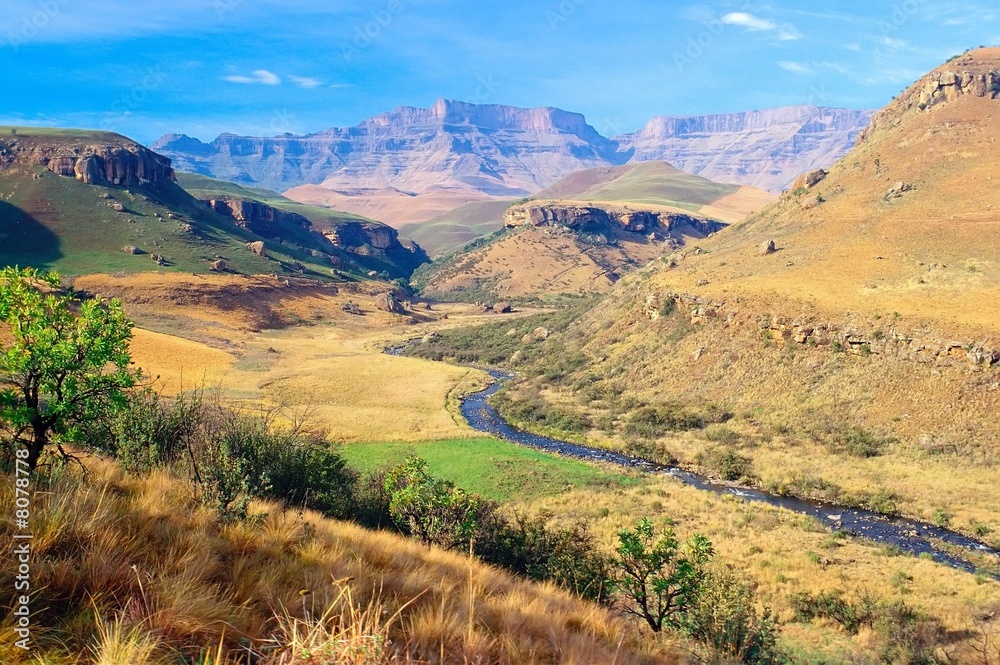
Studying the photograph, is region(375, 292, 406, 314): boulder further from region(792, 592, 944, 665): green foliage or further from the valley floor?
region(792, 592, 944, 665): green foliage

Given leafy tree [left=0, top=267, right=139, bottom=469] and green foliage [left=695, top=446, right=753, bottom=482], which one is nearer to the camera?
leafy tree [left=0, top=267, right=139, bottom=469]

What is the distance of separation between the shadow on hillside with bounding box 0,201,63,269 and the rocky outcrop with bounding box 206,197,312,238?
51.5 meters

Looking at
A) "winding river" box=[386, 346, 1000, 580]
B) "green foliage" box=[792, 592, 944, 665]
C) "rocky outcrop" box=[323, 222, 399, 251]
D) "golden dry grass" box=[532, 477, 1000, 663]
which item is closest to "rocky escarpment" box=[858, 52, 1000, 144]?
Result: "winding river" box=[386, 346, 1000, 580]

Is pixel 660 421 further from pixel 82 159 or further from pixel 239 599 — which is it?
pixel 82 159

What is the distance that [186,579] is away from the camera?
13.9ft

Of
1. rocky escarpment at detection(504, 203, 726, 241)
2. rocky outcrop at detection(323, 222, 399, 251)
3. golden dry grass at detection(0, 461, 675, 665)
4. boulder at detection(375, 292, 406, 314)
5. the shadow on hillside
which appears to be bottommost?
boulder at detection(375, 292, 406, 314)

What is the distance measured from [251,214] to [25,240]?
64.3 metres

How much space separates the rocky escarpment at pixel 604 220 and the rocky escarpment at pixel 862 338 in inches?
4115

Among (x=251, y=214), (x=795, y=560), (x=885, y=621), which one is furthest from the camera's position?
(x=251, y=214)

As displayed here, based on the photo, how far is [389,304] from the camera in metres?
99.5

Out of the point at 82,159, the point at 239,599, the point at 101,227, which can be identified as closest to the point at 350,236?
the point at 82,159

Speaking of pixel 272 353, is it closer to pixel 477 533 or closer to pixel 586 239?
pixel 477 533

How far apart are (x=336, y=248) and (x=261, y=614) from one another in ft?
573

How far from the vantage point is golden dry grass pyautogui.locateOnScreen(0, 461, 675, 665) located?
3375 mm
